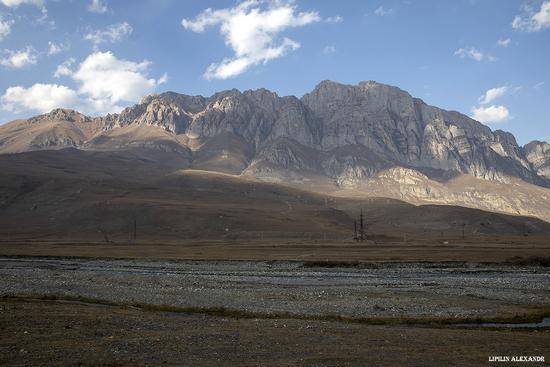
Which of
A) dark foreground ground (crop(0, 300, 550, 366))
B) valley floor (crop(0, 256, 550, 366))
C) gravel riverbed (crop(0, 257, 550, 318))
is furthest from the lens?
gravel riverbed (crop(0, 257, 550, 318))

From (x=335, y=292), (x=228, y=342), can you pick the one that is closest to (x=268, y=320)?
(x=228, y=342)

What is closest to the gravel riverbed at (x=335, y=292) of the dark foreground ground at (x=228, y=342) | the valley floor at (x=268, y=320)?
the valley floor at (x=268, y=320)

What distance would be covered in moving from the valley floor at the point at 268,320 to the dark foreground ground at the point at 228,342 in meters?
0.05

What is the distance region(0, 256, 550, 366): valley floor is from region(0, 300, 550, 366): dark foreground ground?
0.05 meters

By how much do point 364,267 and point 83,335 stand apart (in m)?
68.8

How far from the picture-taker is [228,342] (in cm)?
2303

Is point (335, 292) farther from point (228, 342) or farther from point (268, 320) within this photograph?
point (228, 342)

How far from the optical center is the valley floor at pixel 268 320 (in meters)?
20.2

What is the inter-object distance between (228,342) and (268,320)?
8.48 m

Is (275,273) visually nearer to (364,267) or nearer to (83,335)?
(364,267)

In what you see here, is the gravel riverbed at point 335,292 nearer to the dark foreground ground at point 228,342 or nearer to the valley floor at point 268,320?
the valley floor at point 268,320

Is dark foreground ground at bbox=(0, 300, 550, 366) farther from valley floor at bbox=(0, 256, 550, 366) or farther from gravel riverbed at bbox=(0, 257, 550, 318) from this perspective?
gravel riverbed at bbox=(0, 257, 550, 318)

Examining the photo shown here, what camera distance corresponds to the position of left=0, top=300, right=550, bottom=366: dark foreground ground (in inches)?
758

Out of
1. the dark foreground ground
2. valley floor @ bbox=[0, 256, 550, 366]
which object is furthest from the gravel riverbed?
the dark foreground ground
